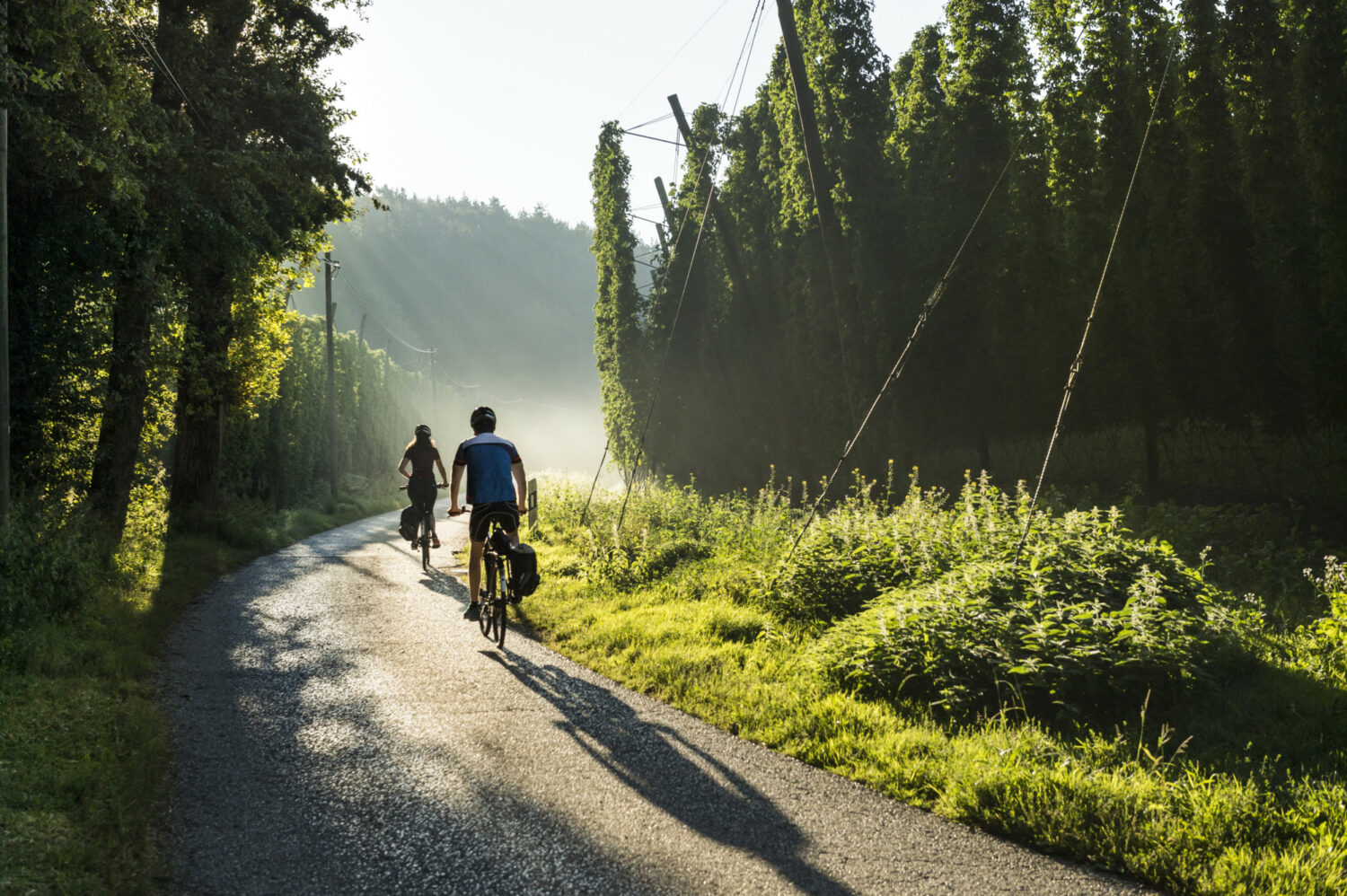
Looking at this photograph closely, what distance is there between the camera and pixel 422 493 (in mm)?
13250

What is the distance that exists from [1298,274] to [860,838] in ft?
34.5

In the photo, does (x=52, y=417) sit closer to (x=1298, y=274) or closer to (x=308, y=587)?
(x=308, y=587)

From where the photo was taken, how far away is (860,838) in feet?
11.8

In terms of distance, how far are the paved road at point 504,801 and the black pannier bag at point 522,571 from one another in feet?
2.35

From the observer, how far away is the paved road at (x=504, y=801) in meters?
3.24

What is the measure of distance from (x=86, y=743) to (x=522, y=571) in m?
3.54

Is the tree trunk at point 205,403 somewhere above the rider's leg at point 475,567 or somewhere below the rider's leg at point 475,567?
above

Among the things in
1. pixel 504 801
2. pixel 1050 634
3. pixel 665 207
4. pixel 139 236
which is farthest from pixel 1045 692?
pixel 665 207

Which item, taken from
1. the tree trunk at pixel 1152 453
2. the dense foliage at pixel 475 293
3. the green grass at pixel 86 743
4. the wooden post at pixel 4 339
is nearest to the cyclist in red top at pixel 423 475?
the green grass at pixel 86 743

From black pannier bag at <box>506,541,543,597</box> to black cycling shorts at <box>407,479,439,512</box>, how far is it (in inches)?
250

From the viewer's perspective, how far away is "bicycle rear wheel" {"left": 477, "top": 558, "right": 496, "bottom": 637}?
7.57m

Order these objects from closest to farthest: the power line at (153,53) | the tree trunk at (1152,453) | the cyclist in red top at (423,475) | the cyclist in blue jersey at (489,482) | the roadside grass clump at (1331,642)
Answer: the roadside grass clump at (1331,642)
the cyclist in blue jersey at (489,482)
the power line at (153,53)
the tree trunk at (1152,453)
the cyclist in red top at (423,475)

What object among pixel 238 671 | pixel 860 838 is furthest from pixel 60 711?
pixel 860 838

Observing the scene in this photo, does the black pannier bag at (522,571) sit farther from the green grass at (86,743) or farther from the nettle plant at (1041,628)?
the green grass at (86,743)
